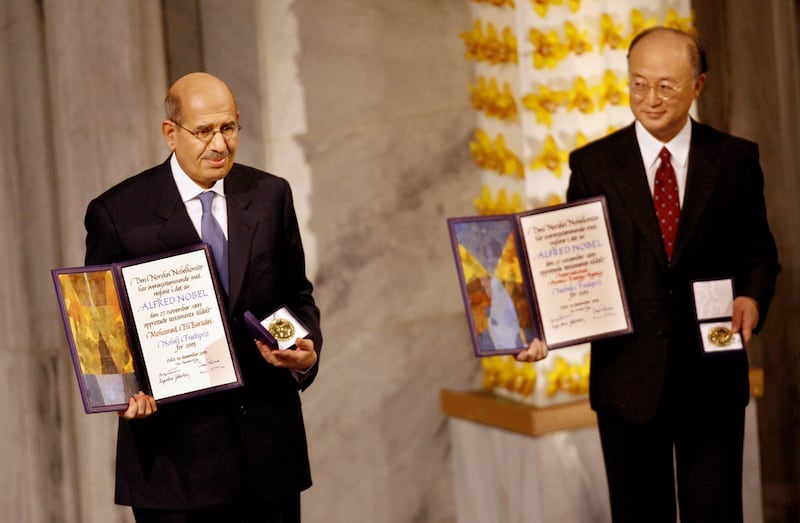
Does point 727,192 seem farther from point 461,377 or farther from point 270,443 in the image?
point 461,377

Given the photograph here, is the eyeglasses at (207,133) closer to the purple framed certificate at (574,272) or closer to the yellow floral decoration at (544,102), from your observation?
the purple framed certificate at (574,272)

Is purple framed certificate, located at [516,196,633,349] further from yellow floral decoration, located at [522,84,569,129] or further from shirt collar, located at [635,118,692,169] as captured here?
yellow floral decoration, located at [522,84,569,129]

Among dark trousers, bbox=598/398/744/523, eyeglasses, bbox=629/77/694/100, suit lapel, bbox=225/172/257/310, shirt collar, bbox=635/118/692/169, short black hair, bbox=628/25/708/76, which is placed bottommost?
dark trousers, bbox=598/398/744/523

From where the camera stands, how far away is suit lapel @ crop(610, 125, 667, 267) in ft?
11.5

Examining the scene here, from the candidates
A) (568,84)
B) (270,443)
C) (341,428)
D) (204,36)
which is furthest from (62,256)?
(568,84)

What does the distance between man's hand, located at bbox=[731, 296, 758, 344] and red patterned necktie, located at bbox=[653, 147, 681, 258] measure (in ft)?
0.87

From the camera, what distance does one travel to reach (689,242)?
348 cm

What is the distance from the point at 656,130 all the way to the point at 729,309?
59cm

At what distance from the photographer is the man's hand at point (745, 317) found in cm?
347

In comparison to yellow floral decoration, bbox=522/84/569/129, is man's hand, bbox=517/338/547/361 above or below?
below

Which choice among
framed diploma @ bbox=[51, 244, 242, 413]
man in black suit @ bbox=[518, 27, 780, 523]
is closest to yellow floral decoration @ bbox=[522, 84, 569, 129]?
man in black suit @ bbox=[518, 27, 780, 523]

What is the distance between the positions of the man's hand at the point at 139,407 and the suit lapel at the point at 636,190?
5.13 ft

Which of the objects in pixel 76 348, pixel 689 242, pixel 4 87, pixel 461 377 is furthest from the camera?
pixel 461 377

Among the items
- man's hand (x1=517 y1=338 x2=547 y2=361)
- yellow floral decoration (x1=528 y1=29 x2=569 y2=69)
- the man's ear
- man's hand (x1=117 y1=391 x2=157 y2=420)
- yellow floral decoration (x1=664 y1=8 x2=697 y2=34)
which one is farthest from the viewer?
yellow floral decoration (x1=664 y1=8 x2=697 y2=34)
